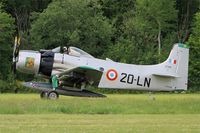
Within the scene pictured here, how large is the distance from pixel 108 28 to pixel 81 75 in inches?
1188

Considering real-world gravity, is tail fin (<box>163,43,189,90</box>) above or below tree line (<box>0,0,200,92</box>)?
below

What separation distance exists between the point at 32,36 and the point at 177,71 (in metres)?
28.8

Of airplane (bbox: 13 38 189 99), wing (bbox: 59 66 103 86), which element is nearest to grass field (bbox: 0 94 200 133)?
wing (bbox: 59 66 103 86)

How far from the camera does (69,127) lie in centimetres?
1484

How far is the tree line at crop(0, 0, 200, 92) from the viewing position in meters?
57.5

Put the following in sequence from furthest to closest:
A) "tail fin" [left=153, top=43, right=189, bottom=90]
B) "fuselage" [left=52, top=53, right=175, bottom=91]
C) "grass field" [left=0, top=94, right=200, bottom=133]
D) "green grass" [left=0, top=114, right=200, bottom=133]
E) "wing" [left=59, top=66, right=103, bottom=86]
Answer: "tail fin" [left=153, top=43, right=189, bottom=90], "fuselage" [left=52, top=53, right=175, bottom=91], "wing" [left=59, top=66, right=103, bottom=86], "grass field" [left=0, top=94, right=200, bottom=133], "green grass" [left=0, top=114, right=200, bottom=133]

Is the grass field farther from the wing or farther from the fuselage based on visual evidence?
the fuselage

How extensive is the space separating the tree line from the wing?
78.7ft

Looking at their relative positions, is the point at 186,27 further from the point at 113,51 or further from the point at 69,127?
the point at 69,127

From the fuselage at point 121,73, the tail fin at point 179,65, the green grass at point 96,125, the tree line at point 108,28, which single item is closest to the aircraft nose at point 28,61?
the fuselage at point 121,73

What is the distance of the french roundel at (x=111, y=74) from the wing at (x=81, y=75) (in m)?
0.38

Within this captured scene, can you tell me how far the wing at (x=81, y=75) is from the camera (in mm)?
29656

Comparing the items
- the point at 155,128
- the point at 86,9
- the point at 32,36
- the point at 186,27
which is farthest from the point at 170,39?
the point at 155,128

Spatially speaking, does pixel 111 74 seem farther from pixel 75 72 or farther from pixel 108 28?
pixel 108 28
